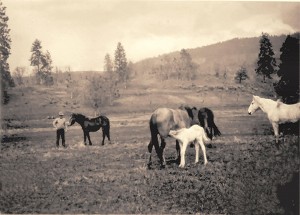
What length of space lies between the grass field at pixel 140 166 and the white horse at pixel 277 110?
0.54 ft

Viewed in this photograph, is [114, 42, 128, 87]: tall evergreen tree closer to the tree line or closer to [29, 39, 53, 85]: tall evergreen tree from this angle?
the tree line

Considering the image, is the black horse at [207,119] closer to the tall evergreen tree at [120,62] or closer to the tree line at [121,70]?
the tree line at [121,70]

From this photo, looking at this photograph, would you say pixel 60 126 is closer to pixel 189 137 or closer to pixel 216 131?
pixel 189 137

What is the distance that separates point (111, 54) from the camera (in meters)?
9.05

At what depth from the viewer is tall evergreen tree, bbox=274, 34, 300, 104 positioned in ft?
29.9

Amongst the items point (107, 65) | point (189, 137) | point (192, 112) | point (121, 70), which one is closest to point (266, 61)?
point (192, 112)

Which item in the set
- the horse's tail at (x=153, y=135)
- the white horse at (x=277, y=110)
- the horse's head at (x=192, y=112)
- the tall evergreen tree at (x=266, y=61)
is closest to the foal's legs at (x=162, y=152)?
the horse's tail at (x=153, y=135)

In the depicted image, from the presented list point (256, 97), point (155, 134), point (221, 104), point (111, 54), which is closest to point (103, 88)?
point (111, 54)

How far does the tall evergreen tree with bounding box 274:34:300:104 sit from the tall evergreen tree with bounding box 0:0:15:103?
6375 millimetres

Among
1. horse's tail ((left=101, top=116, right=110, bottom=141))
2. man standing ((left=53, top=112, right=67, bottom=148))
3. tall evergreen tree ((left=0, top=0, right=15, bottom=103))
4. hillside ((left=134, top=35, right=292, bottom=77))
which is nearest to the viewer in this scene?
tall evergreen tree ((left=0, top=0, right=15, bottom=103))

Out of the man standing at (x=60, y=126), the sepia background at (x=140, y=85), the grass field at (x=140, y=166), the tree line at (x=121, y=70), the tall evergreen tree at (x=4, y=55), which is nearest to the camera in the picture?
the grass field at (x=140, y=166)

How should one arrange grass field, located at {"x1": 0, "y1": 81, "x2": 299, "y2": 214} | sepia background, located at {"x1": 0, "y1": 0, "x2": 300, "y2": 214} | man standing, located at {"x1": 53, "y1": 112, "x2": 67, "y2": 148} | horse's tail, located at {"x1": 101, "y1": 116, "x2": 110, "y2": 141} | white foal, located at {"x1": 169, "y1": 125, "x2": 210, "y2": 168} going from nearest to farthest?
grass field, located at {"x1": 0, "y1": 81, "x2": 299, "y2": 214}
sepia background, located at {"x1": 0, "y1": 0, "x2": 300, "y2": 214}
white foal, located at {"x1": 169, "y1": 125, "x2": 210, "y2": 168}
man standing, located at {"x1": 53, "y1": 112, "x2": 67, "y2": 148}
horse's tail, located at {"x1": 101, "y1": 116, "x2": 110, "y2": 141}

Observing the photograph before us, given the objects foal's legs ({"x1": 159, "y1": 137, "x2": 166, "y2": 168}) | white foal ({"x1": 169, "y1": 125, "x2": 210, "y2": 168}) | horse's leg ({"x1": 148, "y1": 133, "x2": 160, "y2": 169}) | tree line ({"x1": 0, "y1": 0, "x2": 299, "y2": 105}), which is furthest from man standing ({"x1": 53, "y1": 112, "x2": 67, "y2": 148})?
white foal ({"x1": 169, "y1": 125, "x2": 210, "y2": 168})

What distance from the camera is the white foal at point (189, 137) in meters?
8.53
